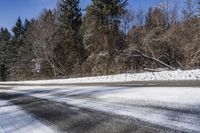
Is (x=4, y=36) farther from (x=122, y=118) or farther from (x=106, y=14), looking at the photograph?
(x=122, y=118)

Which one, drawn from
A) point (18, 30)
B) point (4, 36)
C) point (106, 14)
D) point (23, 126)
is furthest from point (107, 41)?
point (4, 36)

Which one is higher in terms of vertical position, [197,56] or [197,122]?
[197,56]

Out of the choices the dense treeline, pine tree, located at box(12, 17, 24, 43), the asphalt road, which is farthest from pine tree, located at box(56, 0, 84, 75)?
the asphalt road

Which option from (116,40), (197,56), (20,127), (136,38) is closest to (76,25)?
(116,40)

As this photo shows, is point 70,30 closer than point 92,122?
No

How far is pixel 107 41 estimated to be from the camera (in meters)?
40.0

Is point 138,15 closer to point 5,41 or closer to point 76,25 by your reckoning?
point 76,25

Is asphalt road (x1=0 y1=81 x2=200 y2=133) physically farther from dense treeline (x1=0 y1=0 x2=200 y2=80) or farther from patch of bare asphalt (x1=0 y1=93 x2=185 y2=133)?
dense treeline (x1=0 y1=0 x2=200 y2=80)

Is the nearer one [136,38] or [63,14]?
Result: [136,38]

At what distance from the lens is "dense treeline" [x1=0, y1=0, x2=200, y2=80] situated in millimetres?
32375

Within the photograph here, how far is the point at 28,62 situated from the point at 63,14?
625 inches

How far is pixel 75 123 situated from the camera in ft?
28.1

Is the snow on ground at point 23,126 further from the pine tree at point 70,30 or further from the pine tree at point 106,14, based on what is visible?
the pine tree at point 70,30

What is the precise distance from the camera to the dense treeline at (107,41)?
32375 millimetres
